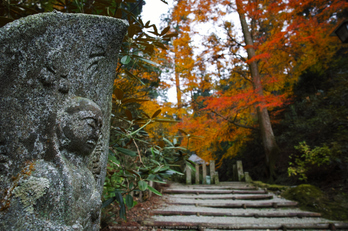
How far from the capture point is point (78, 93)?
0.99 meters

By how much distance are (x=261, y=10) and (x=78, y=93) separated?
6752 millimetres

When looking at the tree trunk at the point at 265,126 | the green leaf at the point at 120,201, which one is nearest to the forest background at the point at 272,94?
the tree trunk at the point at 265,126

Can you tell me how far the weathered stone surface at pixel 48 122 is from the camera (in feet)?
2.46

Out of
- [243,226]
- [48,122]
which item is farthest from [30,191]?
[243,226]

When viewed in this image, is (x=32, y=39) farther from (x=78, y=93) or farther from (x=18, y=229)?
(x=18, y=229)

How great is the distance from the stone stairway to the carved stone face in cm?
244

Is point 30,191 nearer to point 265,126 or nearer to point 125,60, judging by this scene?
point 125,60

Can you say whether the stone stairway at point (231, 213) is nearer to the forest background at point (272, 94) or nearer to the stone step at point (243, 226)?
the stone step at point (243, 226)

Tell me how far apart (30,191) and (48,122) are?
0.93ft

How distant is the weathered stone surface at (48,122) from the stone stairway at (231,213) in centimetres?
242

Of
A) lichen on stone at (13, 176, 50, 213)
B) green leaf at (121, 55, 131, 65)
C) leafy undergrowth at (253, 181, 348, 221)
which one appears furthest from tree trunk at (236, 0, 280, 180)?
lichen on stone at (13, 176, 50, 213)

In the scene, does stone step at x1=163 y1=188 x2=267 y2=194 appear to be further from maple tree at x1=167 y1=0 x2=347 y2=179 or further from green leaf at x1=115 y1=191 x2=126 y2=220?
green leaf at x1=115 y1=191 x2=126 y2=220

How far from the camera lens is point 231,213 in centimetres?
358

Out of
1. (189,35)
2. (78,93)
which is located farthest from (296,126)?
(78,93)
